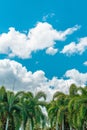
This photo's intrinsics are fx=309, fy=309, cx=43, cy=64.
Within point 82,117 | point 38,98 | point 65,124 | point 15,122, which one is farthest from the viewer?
point 65,124

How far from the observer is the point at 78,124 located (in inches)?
1911

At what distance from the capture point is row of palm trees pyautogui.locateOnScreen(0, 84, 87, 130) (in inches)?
1984

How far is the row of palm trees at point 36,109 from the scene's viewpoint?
50394mm

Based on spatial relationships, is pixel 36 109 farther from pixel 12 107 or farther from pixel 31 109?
pixel 12 107

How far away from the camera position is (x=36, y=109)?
54812mm

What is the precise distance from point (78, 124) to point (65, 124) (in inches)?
567

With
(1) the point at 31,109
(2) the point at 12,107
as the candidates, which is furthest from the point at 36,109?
(2) the point at 12,107

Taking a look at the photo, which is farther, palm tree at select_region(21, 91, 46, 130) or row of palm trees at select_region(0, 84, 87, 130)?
palm tree at select_region(21, 91, 46, 130)

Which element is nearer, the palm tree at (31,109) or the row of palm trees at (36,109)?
the row of palm trees at (36,109)

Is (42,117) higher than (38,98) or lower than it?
lower

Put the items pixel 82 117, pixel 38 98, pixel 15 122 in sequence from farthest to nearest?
pixel 38 98 < pixel 15 122 < pixel 82 117

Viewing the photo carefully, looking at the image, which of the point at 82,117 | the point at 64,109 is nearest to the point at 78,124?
the point at 82,117

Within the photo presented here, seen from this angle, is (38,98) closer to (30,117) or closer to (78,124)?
(30,117)

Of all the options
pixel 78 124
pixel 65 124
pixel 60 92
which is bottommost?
pixel 78 124
